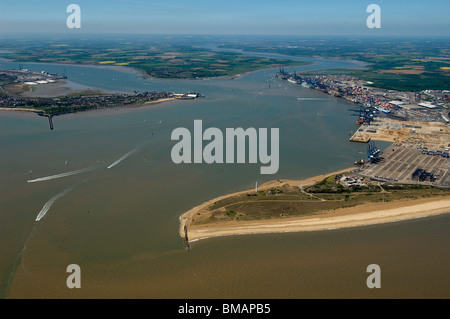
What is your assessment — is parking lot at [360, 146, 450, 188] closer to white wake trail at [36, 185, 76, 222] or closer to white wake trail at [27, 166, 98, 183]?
white wake trail at [27, 166, 98, 183]

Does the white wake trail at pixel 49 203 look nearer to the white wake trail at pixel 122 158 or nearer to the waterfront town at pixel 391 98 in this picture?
the white wake trail at pixel 122 158

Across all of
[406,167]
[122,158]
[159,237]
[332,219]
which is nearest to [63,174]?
[122,158]

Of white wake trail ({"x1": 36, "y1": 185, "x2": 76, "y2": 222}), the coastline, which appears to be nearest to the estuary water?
white wake trail ({"x1": 36, "y1": 185, "x2": 76, "y2": 222})

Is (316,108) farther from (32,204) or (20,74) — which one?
(20,74)

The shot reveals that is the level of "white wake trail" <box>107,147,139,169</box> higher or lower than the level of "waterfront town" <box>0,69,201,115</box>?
lower

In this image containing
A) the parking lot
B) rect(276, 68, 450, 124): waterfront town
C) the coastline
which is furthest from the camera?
rect(276, 68, 450, 124): waterfront town
